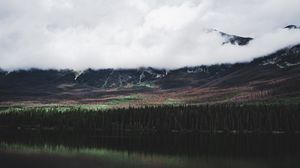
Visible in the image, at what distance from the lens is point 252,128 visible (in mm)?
174875

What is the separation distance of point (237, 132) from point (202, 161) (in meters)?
82.7

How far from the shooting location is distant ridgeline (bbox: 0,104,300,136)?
6811 inches

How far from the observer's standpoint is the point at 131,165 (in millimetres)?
86875

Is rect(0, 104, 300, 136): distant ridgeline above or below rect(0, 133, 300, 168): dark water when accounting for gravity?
above

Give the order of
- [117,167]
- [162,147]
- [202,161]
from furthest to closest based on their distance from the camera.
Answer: [162,147], [202,161], [117,167]

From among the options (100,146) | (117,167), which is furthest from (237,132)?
(117,167)

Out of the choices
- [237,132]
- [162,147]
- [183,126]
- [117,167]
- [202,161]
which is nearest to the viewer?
[117,167]

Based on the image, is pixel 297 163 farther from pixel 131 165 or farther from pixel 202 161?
pixel 131 165

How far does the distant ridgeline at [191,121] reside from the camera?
173000 millimetres

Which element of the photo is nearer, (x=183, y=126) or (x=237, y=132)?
(x=237, y=132)

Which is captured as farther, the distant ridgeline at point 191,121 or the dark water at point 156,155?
the distant ridgeline at point 191,121

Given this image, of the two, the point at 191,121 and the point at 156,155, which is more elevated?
the point at 191,121

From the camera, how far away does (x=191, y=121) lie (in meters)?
184

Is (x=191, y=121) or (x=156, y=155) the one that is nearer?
(x=156, y=155)
